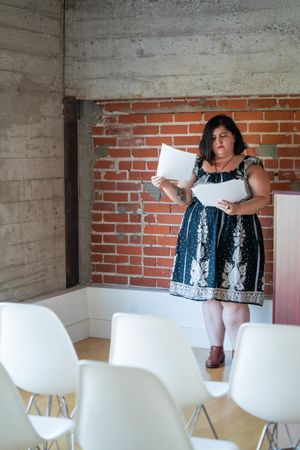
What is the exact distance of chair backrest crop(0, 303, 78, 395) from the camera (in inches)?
173

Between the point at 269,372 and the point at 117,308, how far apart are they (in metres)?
4.02

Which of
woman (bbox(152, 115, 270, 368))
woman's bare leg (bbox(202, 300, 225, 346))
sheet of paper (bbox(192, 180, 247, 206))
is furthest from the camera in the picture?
woman's bare leg (bbox(202, 300, 225, 346))

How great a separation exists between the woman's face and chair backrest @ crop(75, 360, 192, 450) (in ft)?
11.6

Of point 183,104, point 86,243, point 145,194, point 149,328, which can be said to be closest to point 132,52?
point 183,104

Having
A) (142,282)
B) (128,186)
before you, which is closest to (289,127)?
(128,186)

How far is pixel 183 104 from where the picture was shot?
762 centimetres

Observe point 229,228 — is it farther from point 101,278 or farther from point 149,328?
point 149,328

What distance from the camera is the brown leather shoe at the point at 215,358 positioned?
686 cm

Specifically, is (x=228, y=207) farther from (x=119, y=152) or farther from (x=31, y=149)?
(x=31, y=149)

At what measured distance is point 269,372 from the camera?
3943mm

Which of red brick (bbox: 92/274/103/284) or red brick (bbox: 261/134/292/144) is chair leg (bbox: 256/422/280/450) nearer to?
red brick (bbox: 261/134/292/144)

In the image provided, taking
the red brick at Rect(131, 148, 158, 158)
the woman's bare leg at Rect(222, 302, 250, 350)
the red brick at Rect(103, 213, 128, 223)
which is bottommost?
the woman's bare leg at Rect(222, 302, 250, 350)

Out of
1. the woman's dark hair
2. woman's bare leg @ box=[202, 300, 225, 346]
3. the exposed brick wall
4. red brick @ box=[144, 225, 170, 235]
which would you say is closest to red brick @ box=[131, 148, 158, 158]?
the exposed brick wall

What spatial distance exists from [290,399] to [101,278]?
4.38 m
